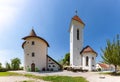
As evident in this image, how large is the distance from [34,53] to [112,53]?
17827 millimetres

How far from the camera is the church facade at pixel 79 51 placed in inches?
1739

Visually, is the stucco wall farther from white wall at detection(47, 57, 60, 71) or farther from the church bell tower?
the church bell tower

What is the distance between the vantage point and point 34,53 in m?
43.4

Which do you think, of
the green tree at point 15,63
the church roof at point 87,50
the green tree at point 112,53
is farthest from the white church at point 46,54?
the green tree at point 15,63

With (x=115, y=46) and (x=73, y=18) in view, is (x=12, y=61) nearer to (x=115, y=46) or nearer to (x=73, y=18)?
(x=73, y=18)

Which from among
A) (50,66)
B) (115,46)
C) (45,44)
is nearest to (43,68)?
(50,66)

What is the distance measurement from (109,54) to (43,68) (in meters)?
16.9

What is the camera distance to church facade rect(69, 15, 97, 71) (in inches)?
1739

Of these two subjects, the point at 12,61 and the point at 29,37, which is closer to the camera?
the point at 29,37

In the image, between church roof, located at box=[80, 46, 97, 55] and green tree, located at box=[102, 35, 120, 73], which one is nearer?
green tree, located at box=[102, 35, 120, 73]

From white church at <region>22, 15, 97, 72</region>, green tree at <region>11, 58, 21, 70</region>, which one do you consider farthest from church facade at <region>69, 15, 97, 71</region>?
green tree at <region>11, 58, 21, 70</region>

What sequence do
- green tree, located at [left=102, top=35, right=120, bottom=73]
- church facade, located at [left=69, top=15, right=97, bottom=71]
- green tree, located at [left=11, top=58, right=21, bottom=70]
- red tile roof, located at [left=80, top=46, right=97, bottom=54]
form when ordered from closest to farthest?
green tree, located at [left=102, top=35, right=120, bottom=73], red tile roof, located at [left=80, top=46, right=97, bottom=54], church facade, located at [left=69, top=15, right=97, bottom=71], green tree, located at [left=11, top=58, right=21, bottom=70]

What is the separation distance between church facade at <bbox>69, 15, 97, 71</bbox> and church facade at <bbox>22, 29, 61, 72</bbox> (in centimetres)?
674

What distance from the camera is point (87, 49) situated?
4491 centimetres
